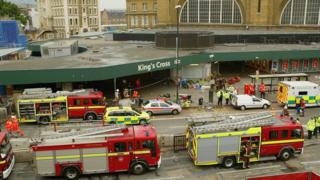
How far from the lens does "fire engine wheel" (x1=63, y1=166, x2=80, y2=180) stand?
1945cm

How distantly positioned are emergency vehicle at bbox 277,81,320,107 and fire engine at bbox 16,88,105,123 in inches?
624

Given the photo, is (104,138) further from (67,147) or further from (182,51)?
(182,51)

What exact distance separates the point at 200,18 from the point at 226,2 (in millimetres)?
5899

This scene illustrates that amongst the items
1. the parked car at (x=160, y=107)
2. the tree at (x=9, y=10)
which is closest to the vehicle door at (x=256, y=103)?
the parked car at (x=160, y=107)

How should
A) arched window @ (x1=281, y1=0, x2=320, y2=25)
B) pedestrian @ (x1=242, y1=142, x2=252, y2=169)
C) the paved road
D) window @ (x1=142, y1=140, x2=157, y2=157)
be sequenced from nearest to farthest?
window @ (x1=142, y1=140, x2=157, y2=157) → the paved road → pedestrian @ (x1=242, y1=142, x2=252, y2=169) → arched window @ (x1=281, y1=0, x2=320, y2=25)

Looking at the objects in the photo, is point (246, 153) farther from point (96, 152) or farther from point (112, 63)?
point (112, 63)

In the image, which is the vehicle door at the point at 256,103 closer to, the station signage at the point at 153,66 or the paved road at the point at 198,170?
the station signage at the point at 153,66

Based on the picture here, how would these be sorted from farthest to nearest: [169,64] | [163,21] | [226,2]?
[163,21] < [226,2] < [169,64]

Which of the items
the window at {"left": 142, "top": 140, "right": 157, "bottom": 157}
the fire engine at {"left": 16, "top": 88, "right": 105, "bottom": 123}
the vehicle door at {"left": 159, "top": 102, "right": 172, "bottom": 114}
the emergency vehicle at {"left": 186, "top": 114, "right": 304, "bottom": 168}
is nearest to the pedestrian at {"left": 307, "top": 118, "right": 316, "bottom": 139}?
the emergency vehicle at {"left": 186, "top": 114, "right": 304, "bottom": 168}

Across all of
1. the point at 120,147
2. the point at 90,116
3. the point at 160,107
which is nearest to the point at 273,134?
the point at 120,147

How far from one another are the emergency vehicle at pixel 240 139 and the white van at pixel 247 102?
10.2m

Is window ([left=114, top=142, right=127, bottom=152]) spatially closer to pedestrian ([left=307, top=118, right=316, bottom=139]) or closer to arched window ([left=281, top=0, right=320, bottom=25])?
pedestrian ([left=307, top=118, right=316, bottom=139])

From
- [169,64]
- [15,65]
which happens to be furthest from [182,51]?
[15,65]

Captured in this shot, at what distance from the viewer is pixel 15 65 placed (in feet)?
118
